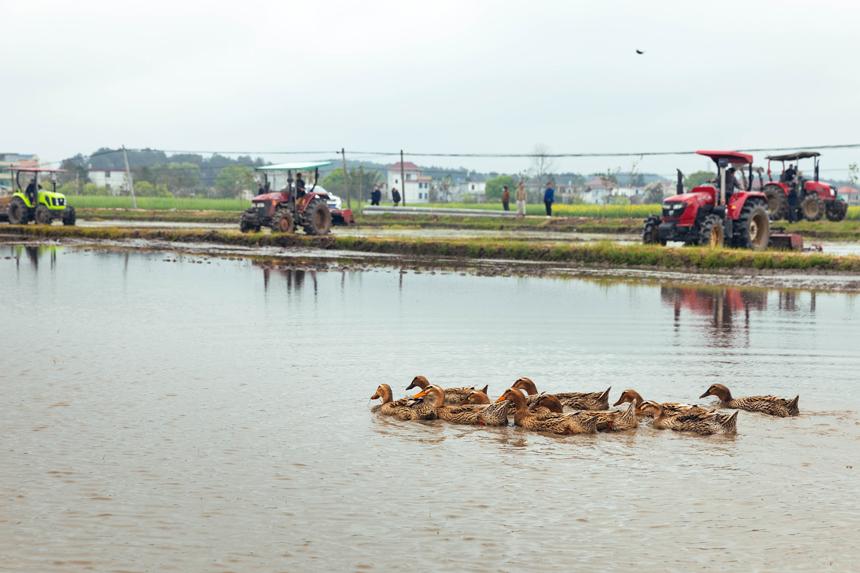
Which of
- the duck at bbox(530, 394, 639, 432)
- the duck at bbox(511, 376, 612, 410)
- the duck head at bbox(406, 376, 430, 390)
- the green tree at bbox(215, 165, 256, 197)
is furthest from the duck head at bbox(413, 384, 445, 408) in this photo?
the green tree at bbox(215, 165, 256, 197)

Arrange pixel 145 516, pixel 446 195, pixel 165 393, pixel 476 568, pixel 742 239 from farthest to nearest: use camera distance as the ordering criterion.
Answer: pixel 446 195, pixel 742 239, pixel 165 393, pixel 145 516, pixel 476 568

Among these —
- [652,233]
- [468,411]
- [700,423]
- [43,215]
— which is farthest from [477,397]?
[43,215]

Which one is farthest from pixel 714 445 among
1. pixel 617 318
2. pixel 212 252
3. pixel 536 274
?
pixel 212 252

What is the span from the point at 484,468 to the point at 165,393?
468 centimetres

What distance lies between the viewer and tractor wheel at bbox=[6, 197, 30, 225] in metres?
54.1

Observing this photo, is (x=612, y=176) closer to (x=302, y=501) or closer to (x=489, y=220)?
(x=489, y=220)

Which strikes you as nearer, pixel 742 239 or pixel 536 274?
pixel 536 274

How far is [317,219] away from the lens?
146 ft

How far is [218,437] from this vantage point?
1141 cm

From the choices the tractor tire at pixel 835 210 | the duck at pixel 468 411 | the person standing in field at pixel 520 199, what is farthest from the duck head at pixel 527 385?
the person standing in field at pixel 520 199

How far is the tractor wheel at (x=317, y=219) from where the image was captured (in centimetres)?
4397

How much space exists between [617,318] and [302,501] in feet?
41.2

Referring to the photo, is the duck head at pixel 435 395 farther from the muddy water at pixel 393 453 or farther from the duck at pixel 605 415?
the duck at pixel 605 415

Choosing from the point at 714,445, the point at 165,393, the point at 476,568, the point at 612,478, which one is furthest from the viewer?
the point at 165,393
